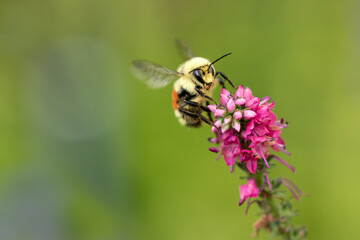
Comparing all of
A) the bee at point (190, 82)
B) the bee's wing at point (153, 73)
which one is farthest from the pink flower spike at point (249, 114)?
the bee's wing at point (153, 73)

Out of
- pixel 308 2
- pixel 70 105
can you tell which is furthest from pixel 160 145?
pixel 308 2

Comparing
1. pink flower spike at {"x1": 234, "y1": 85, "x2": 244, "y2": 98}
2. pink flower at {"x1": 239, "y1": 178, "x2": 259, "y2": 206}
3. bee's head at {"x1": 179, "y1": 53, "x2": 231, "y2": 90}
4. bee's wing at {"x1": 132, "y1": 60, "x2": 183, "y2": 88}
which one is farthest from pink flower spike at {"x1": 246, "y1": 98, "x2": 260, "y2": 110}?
bee's wing at {"x1": 132, "y1": 60, "x2": 183, "y2": 88}

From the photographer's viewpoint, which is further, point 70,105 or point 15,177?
point 70,105

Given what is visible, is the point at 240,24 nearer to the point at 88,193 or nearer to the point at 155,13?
the point at 155,13

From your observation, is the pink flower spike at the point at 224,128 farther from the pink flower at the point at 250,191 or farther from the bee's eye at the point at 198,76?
the bee's eye at the point at 198,76

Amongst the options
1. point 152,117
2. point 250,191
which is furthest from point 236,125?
point 152,117

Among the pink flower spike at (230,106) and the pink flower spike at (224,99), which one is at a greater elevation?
the pink flower spike at (224,99)

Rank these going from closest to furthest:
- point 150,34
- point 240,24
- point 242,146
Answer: point 242,146 < point 240,24 < point 150,34

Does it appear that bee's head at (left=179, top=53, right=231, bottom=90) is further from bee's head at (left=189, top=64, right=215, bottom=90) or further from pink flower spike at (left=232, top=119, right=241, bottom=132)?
pink flower spike at (left=232, top=119, right=241, bottom=132)
